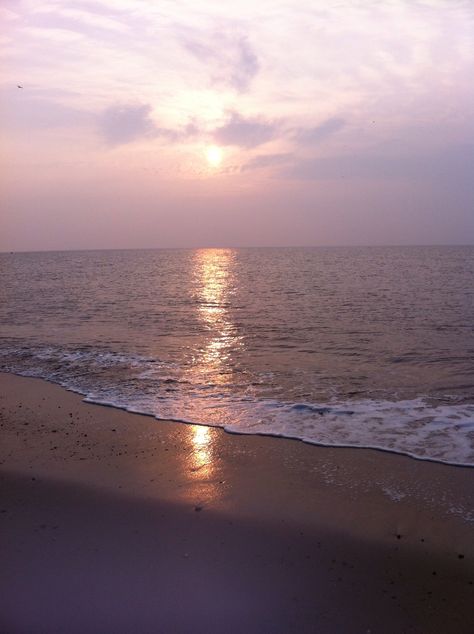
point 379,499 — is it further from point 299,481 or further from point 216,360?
point 216,360

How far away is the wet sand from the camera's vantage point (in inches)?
161

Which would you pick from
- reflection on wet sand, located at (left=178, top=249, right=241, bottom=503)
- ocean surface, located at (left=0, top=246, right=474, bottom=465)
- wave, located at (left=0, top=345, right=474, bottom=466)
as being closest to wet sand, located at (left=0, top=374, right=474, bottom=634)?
reflection on wet sand, located at (left=178, top=249, right=241, bottom=503)

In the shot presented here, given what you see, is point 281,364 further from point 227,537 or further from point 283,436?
point 227,537

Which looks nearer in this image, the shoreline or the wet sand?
the wet sand

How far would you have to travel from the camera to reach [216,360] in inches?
564

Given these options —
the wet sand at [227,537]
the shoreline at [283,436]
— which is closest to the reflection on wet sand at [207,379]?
the wet sand at [227,537]

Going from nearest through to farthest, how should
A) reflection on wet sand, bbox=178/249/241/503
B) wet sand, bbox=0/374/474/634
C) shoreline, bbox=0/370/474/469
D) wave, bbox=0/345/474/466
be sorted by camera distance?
wet sand, bbox=0/374/474/634, reflection on wet sand, bbox=178/249/241/503, shoreline, bbox=0/370/474/469, wave, bbox=0/345/474/466

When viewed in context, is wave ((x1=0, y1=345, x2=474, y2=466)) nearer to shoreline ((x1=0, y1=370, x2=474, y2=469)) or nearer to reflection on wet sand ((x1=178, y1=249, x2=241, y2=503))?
shoreline ((x1=0, y1=370, x2=474, y2=469))

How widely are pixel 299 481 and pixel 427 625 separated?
2672 mm

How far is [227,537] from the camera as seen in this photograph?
5234 mm

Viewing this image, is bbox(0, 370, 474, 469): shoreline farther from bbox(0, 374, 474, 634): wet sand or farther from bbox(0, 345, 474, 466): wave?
bbox(0, 374, 474, 634): wet sand

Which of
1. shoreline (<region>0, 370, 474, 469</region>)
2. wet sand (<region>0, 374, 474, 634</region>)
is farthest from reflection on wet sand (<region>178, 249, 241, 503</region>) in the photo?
shoreline (<region>0, 370, 474, 469</region>)

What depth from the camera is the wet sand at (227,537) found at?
13.4ft

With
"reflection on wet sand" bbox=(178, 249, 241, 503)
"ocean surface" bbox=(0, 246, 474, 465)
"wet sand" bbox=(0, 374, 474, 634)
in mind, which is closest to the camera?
"wet sand" bbox=(0, 374, 474, 634)
